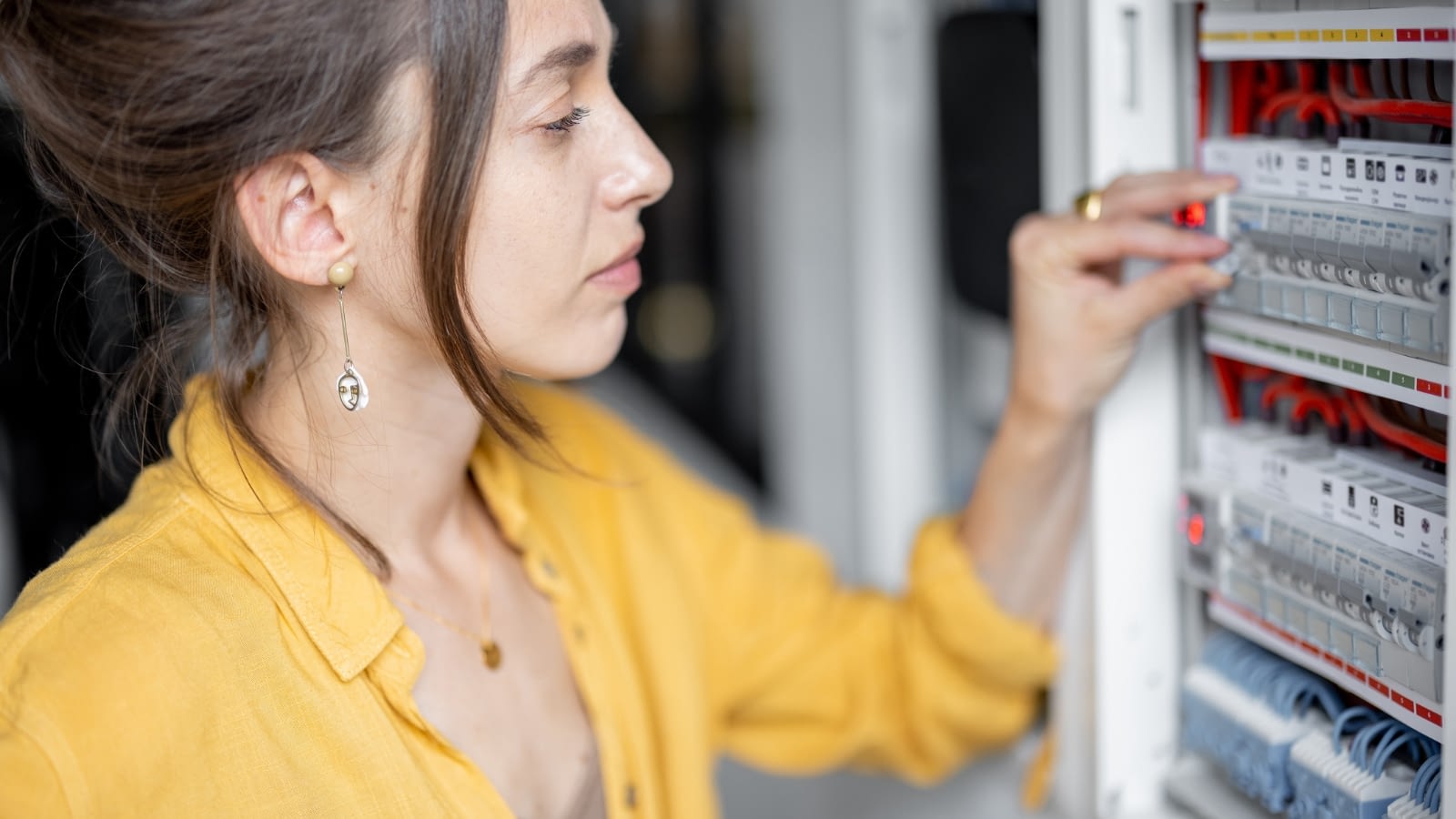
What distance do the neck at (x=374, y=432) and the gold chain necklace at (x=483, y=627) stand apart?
0.03m

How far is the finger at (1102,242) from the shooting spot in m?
0.98

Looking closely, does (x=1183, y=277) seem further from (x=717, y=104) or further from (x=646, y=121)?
(x=646, y=121)

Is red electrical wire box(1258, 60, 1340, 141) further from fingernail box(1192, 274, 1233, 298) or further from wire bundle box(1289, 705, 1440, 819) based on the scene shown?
wire bundle box(1289, 705, 1440, 819)

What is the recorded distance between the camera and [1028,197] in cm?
140

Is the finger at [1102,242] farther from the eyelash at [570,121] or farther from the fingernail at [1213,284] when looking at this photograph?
the eyelash at [570,121]

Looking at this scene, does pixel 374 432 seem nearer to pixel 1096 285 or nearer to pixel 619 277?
pixel 619 277

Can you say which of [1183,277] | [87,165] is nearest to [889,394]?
[1183,277]

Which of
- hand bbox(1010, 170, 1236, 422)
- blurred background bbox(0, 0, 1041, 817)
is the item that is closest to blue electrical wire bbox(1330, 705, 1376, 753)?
hand bbox(1010, 170, 1236, 422)

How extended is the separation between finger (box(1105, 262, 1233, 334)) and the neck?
0.53 meters

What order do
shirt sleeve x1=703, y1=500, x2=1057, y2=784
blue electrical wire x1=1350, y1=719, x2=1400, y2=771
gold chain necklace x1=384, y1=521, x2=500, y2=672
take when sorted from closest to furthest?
blue electrical wire x1=1350, y1=719, x2=1400, y2=771 → gold chain necklace x1=384, y1=521, x2=500, y2=672 → shirt sleeve x1=703, y1=500, x2=1057, y2=784

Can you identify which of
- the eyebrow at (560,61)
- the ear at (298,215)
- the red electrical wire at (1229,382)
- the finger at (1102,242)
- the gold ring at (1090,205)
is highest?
the eyebrow at (560,61)

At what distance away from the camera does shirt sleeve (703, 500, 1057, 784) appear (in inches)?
50.7

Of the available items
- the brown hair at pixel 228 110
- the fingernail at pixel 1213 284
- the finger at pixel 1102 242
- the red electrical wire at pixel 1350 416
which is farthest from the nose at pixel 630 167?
the red electrical wire at pixel 1350 416

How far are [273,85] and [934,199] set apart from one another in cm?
96
